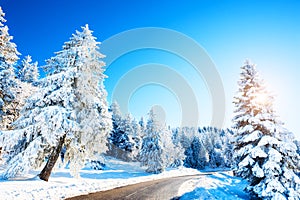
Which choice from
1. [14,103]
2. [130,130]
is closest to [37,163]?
[14,103]

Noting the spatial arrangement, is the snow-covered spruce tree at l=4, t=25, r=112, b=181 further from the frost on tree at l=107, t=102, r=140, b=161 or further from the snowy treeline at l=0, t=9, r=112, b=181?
the frost on tree at l=107, t=102, r=140, b=161

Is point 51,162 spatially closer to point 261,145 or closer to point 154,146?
point 261,145

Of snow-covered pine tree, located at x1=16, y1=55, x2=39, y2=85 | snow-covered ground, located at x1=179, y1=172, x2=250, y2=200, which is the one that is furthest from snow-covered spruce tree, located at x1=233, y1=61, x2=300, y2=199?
snow-covered pine tree, located at x1=16, y1=55, x2=39, y2=85

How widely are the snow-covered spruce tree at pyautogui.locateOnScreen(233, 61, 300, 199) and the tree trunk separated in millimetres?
13727

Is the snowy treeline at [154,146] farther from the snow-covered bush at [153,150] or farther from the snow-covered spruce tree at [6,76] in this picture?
the snow-covered spruce tree at [6,76]

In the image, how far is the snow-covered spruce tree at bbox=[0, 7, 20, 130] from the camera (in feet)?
51.3

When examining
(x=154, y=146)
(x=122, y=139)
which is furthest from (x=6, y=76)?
(x=122, y=139)

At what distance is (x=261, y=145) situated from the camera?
1375 centimetres

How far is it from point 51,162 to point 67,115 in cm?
376

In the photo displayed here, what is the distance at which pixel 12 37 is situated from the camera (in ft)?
57.0

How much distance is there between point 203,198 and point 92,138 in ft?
30.7

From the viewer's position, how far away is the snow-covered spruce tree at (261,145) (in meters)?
12.9

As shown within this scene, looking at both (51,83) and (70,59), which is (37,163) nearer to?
(51,83)

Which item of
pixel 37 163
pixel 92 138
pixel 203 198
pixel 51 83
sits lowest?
pixel 203 198
